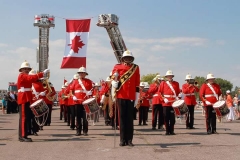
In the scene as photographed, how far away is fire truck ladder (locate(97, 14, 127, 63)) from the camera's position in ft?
162

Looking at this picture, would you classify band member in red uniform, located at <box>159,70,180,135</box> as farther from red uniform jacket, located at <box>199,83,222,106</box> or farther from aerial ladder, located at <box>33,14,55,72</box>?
aerial ladder, located at <box>33,14,55,72</box>

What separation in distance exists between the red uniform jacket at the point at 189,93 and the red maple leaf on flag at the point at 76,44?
4.77 metres

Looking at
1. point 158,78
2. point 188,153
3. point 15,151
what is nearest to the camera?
point 188,153

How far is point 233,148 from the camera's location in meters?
8.88

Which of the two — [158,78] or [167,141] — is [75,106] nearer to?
[167,141]

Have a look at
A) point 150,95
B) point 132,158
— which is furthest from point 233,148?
point 150,95

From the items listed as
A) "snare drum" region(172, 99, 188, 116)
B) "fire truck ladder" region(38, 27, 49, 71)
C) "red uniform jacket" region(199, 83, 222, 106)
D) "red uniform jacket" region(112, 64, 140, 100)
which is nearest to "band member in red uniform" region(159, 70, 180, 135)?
"snare drum" region(172, 99, 188, 116)

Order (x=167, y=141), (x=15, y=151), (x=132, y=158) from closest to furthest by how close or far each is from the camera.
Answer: (x=132, y=158), (x=15, y=151), (x=167, y=141)

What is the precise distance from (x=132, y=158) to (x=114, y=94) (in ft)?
7.76

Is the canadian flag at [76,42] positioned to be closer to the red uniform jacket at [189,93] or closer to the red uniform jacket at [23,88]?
the red uniform jacket at [189,93]

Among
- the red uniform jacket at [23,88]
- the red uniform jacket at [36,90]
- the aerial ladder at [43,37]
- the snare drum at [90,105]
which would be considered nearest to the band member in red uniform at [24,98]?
the red uniform jacket at [23,88]

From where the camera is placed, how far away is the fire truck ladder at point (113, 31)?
49.4 meters

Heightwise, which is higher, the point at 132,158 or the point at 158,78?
the point at 158,78

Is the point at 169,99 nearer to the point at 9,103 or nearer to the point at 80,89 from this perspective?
the point at 80,89
